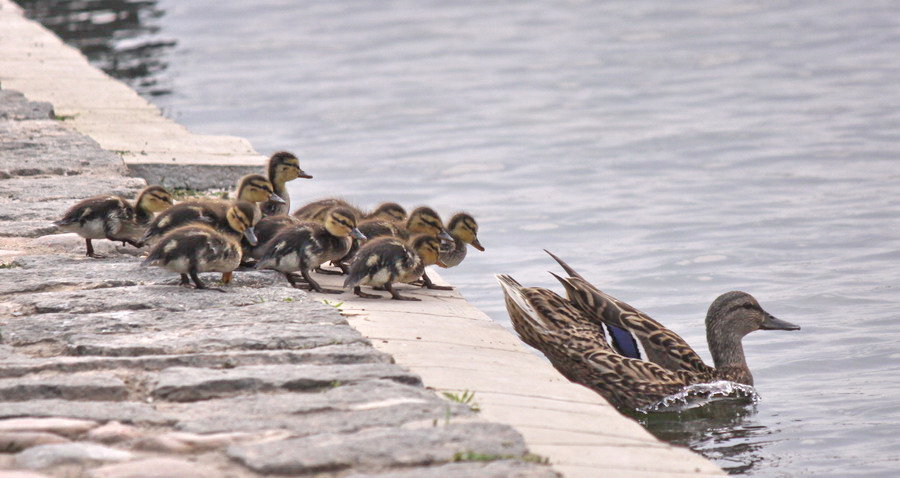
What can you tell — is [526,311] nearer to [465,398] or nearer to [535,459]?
[465,398]

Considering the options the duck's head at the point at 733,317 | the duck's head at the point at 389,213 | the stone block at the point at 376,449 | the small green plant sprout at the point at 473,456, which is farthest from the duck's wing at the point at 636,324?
the small green plant sprout at the point at 473,456

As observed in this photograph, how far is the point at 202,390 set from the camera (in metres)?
4.62

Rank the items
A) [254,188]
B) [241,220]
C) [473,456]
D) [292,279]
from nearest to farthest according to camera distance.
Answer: [473,456]
[292,279]
[241,220]
[254,188]

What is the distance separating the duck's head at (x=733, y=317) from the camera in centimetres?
Answer: 753

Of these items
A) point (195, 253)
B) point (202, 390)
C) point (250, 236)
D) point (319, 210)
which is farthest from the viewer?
point (319, 210)

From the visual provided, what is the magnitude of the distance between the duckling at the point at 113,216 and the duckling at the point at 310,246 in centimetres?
81

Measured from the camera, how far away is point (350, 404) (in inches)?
175

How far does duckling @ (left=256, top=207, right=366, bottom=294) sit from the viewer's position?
6.59 meters

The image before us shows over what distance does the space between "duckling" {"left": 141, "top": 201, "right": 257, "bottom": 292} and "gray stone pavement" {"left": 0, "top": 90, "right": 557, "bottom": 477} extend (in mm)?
105

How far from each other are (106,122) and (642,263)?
4.68m

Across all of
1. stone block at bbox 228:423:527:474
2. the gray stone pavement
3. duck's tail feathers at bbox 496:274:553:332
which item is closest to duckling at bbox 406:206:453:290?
duck's tail feathers at bbox 496:274:553:332

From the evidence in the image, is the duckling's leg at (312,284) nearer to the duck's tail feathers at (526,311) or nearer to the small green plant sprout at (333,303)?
the small green plant sprout at (333,303)

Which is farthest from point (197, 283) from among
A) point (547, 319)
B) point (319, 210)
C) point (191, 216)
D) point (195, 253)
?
point (319, 210)

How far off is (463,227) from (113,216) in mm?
2134
